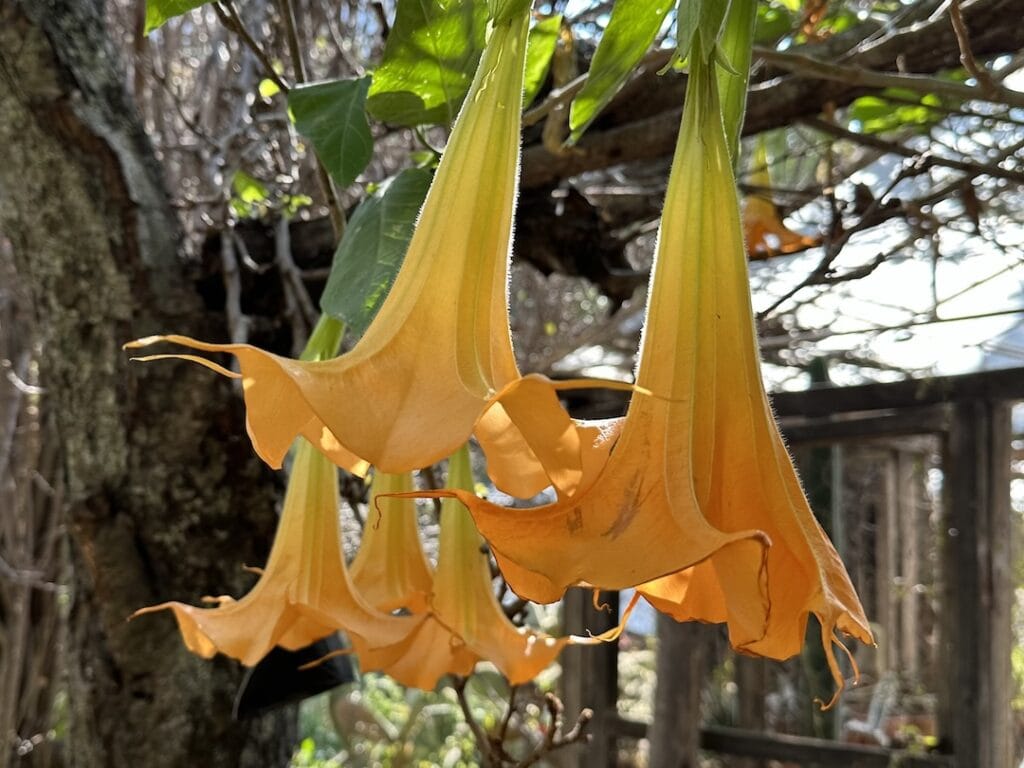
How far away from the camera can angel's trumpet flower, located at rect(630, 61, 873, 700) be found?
0.84ft

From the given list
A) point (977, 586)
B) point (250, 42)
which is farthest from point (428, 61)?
point (977, 586)

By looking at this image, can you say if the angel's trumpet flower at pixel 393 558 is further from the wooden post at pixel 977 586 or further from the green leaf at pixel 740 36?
the wooden post at pixel 977 586

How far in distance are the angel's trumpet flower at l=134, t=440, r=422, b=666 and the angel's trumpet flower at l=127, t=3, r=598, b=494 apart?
15 centimetres

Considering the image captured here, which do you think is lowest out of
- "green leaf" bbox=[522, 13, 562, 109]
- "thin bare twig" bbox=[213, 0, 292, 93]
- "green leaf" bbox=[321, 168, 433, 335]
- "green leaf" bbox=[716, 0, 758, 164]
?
"green leaf" bbox=[321, 168, 433, 335]

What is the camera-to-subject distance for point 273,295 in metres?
0.95

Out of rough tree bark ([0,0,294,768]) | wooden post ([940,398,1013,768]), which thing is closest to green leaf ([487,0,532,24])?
rough tree bark ([0,0,294,768])

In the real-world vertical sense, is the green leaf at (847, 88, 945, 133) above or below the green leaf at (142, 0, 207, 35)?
above

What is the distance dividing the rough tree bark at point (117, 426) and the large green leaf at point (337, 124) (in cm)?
40

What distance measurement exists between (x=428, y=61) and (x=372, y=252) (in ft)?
0.32

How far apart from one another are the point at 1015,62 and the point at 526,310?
1.05 m

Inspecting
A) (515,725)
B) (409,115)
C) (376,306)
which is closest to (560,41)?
(409,115)

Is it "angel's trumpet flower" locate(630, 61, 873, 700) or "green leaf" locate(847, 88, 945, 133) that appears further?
"green leaf" locate(847, 88, 945, 133)

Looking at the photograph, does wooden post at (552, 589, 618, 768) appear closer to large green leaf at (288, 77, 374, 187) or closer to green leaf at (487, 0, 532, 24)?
large green leaf at (288, 77, 374, 187)

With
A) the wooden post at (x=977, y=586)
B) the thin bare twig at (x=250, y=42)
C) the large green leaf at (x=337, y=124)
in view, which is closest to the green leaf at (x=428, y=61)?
the large green leaf at (x=337, y=124)
